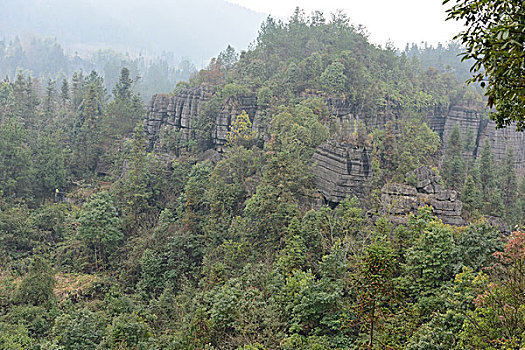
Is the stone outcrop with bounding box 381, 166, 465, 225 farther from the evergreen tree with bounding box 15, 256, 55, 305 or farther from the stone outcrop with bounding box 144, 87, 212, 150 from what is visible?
the stone outcrop with bounding box 144, 87, 212, 150

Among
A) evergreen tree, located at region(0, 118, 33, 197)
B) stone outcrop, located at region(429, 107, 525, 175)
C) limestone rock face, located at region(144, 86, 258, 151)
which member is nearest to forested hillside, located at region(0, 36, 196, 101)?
limestone rock face, located at region(144, 86, 258, 151)

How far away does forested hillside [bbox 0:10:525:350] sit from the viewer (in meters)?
12.5

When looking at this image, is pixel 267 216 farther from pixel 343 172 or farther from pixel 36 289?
pixel 36 289

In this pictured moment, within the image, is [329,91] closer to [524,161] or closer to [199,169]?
[199,169]

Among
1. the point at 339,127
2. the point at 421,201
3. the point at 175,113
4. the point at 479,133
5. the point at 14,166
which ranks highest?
the point at 479,133

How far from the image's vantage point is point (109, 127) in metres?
37.0

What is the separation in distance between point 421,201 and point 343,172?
466cm

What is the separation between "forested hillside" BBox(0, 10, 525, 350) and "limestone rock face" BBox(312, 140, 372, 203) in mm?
115

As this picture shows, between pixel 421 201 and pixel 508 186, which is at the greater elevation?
pixel 421 201

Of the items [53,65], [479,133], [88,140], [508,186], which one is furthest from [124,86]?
[53,65]

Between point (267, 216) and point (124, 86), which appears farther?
point (124, 86)

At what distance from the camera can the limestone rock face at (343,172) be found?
22016 millimetres

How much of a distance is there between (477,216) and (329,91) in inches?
623

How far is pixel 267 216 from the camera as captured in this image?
20219 millimetres
